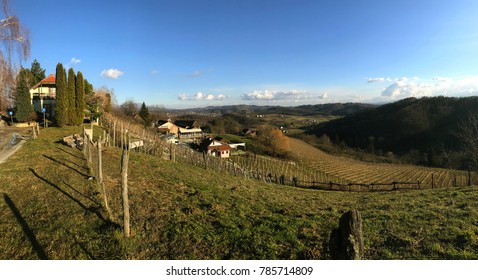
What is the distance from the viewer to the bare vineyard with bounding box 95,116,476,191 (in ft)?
76.0

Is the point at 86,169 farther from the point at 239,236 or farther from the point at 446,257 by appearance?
the point at 446,257

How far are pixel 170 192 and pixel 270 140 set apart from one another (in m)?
62.2

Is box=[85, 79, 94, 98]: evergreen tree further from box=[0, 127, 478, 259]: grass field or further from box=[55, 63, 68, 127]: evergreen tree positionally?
box=[0, 127, 478, 259]: grass field

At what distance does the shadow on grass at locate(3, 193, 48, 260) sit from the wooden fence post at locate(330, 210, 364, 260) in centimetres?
580

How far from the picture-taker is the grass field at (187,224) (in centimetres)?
584

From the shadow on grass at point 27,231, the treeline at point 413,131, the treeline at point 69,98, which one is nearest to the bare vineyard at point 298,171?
the treeline at point 69,98

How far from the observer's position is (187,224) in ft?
23.9

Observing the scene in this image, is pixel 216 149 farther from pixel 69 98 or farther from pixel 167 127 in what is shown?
pixel 167 127

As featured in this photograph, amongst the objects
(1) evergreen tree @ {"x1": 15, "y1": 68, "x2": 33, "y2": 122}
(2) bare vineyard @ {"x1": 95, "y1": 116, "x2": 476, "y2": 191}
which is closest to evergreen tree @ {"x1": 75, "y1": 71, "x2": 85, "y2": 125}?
(2) bare vineyard @ {"x1": 95, "y1": 116, "x2": 476, "y2": 191}

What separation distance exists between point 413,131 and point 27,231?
113 metres

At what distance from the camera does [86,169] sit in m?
12.6

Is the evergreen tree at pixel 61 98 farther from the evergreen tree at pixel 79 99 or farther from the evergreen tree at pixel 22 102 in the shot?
the evergreen tree at pixel 22 102

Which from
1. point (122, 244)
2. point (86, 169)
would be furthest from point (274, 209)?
point (86, 169)

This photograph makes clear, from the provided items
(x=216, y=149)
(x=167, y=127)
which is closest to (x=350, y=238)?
(x=216, y=149)
